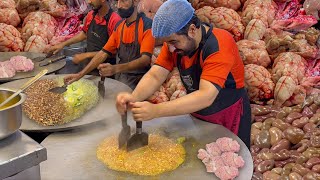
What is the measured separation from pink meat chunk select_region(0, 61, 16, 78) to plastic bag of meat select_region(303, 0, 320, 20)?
3.06m

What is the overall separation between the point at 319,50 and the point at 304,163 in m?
1.46

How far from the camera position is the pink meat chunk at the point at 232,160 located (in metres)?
2.06

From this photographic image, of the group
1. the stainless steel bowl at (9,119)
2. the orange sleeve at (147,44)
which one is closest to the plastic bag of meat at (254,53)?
the orange sleeve at (147,44)

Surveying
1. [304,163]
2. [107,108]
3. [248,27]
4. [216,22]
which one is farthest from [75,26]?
[304,163]

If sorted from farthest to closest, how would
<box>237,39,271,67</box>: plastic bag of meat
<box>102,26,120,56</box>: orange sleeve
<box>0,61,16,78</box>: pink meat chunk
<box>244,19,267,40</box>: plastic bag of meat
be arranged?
<box>244,19,267,40</box>: plastic bag of meat, <box>237,39,271,67</box>: plastic bag of meat, <box>102,26,120,56</box>: orange sleeve, <box>0,61,16,78</box>: pink meat chunk

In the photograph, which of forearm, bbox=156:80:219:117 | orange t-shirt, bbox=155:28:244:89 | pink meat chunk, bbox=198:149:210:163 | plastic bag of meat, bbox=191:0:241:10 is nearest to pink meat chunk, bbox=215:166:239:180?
pink meat chunk, bbox=198:149:210:163

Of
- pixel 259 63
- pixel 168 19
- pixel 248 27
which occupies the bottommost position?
pixel 259 63

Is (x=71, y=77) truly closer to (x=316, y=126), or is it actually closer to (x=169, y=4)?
(x=169, y=4)

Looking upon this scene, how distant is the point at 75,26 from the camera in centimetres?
512

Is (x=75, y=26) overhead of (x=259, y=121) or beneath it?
overhead

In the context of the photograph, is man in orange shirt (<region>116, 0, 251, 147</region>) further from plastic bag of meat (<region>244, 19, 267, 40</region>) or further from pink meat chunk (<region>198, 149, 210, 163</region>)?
plastic bag of meat (<region>244, 19, 267, 40</region>)

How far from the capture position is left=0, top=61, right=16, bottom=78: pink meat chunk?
11.8 feet

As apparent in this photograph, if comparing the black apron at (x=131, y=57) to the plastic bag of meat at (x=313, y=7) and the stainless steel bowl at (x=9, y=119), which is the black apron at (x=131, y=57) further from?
the stainless steel bowl at (x=9, y=119)

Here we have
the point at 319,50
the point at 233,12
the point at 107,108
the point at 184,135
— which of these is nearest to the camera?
the point at 184,135
